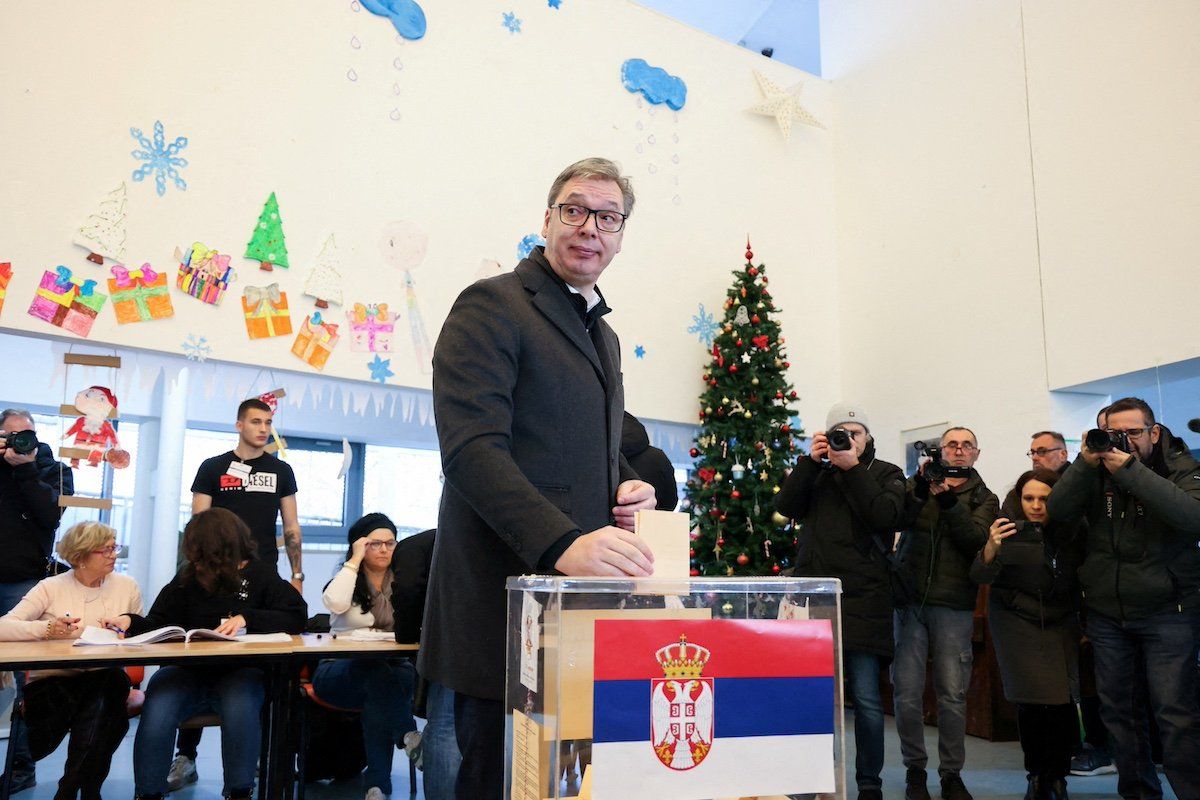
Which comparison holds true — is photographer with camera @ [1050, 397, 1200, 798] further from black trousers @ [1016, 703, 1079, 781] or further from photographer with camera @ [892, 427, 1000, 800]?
photographer with camera @ [892, 427, 1000, 800]

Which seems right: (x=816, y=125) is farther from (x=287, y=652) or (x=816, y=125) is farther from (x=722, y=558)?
(x=287, y=652)

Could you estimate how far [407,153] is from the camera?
5.61m

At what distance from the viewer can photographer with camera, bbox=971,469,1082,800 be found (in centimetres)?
344

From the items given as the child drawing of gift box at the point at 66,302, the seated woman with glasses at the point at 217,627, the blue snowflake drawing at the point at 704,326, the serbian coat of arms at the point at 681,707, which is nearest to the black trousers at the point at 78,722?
the seated woman with glasses at the point at 217,627

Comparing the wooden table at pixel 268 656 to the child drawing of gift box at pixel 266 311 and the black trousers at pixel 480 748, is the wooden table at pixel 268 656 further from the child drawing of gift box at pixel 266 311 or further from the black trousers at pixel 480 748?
the child drawing of gift box at pixel 266 311

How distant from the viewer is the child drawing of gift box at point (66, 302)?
4508 millimetres

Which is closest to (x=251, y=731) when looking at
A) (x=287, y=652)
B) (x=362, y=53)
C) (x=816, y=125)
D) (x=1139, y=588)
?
(x=287, y=652)

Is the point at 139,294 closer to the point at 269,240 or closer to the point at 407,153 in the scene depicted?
the point at 269,240

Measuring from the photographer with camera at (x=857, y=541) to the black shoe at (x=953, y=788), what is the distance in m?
0.29

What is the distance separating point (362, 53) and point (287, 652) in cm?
385

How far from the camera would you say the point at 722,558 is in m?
5.88

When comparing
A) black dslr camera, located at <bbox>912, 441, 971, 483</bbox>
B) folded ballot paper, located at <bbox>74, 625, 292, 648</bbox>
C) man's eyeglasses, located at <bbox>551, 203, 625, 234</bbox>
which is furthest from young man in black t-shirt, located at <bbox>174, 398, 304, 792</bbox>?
man's eyeglasses, located at <bbox>551, 203, 625, 234</bbox>

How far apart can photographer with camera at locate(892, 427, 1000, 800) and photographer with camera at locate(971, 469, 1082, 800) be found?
0.11 metres

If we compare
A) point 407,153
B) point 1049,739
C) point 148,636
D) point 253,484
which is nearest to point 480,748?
point 148,636
